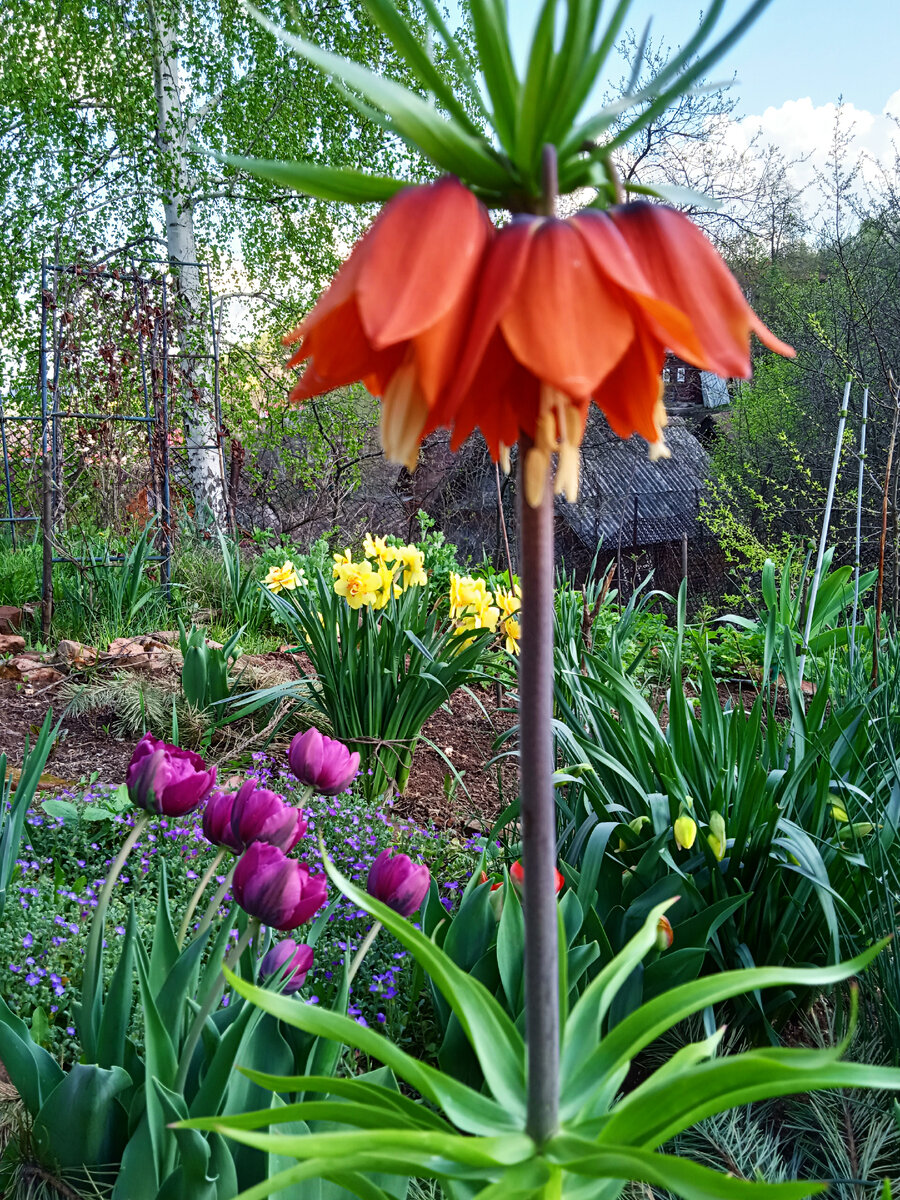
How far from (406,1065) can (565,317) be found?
57 cm

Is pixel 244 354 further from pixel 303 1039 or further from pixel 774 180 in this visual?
pixel 303 1039

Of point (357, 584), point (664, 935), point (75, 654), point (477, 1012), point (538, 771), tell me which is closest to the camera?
point (538, 771)

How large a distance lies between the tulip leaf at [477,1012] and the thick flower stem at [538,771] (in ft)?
0.28

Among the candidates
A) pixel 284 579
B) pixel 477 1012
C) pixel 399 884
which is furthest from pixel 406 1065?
pixel 284 579

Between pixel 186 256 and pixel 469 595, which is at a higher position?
pixel 186 256

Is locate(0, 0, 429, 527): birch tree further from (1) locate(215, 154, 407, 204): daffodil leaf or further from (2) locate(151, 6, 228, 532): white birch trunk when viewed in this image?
(1) locate(215, 154, 407, 204): daffodil leaf

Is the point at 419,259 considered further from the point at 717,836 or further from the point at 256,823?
the point at 717,836

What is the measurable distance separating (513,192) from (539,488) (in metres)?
0.19

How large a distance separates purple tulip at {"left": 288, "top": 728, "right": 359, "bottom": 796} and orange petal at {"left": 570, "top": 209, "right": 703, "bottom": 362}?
0.83 metres

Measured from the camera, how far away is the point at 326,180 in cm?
57

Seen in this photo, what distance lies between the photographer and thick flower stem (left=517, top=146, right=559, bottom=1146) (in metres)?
0.60

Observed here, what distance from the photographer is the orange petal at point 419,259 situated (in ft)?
1.57

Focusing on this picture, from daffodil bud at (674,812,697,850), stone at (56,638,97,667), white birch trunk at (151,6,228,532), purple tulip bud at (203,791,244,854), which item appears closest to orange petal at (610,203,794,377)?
purple tulip bud at (203,791,244,854)

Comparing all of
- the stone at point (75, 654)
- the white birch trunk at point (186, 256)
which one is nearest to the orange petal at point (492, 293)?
the stone at point (75, 654)
